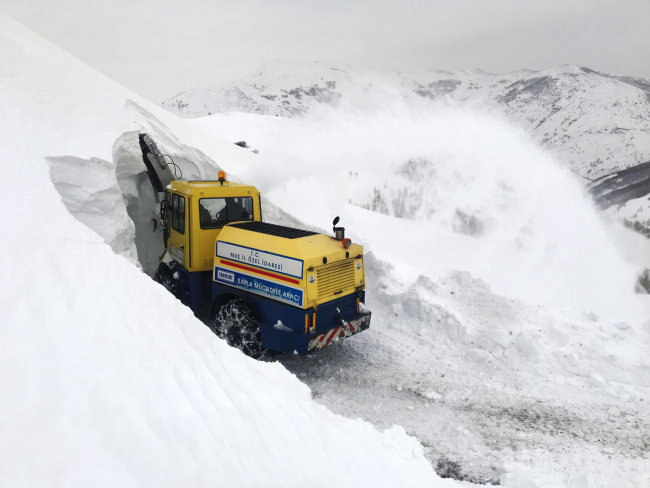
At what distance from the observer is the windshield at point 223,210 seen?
6953mm

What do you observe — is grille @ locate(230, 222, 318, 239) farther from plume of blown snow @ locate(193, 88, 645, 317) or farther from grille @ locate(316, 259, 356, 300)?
plume of blown snow @ locate(193, 88, 645, 317)

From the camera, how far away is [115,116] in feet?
28.1

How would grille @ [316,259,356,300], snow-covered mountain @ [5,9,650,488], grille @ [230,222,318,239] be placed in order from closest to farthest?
snow-covered mountain @ [5,9,650,488]
grille @ [316,259,356,300]
grille @ [230,222,318,239]

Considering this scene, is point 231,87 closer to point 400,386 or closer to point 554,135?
point 554,135

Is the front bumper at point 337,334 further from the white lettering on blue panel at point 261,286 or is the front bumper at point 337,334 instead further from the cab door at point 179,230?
the cab door at point 179,230

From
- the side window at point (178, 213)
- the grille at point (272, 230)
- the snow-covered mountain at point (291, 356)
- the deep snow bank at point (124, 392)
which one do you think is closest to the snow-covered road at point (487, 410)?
the snow-covered mountain at point (291, 356)

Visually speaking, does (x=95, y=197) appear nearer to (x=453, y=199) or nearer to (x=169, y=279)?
(x=169, y=279)

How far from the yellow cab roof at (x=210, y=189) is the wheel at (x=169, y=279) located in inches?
56.9

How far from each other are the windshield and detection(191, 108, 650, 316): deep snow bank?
299 centimetres

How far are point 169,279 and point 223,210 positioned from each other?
1.67 meters

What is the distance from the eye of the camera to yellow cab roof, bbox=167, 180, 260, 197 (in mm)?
6911

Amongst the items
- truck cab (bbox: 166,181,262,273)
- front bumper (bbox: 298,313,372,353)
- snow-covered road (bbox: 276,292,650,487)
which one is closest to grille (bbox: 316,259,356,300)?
front bumper (bbox: 298,313,372,353)

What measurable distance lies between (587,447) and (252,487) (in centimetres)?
406

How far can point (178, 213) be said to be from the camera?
718cm
